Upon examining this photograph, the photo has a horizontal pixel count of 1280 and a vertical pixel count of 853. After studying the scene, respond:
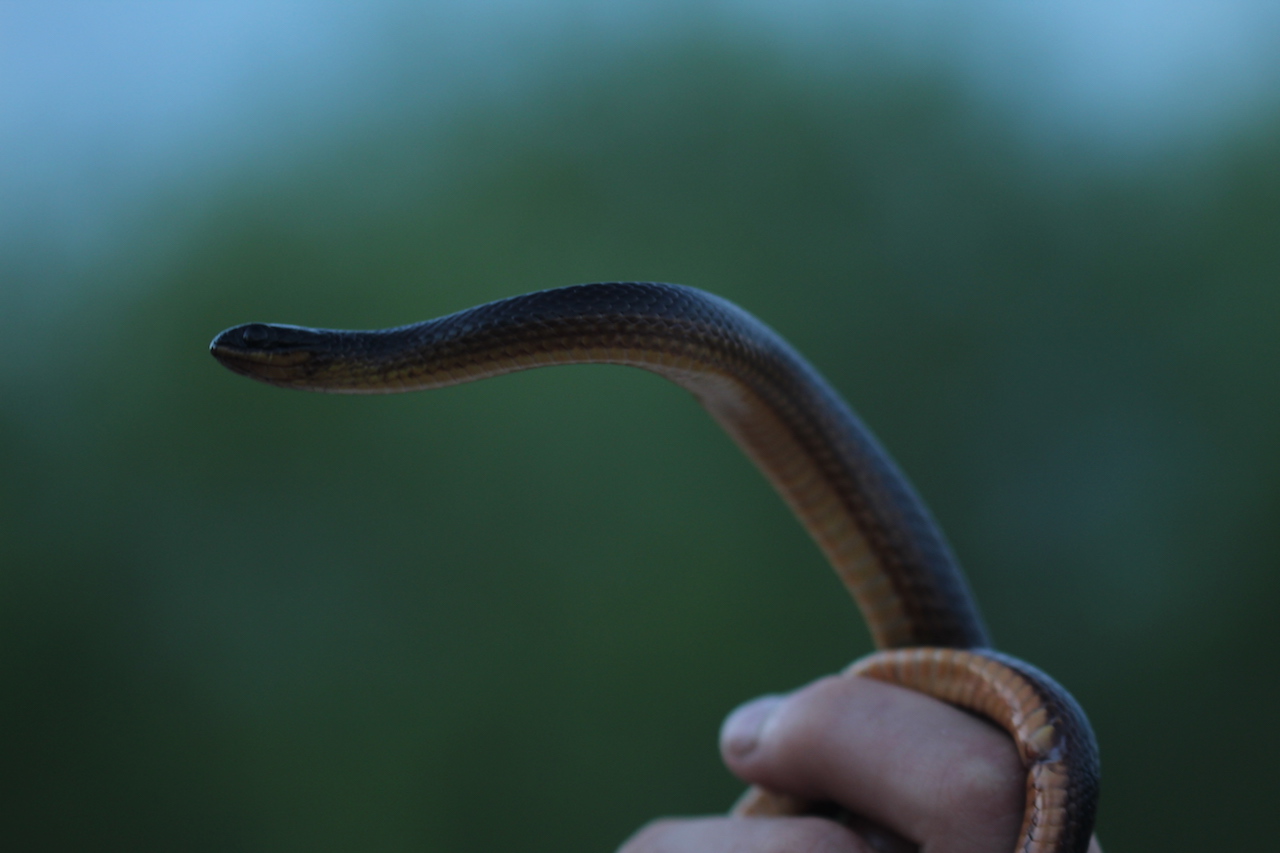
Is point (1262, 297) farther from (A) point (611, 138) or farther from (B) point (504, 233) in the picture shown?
(B) point (504, 233)

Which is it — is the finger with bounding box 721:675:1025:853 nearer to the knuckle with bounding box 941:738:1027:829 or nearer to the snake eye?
the knuckle with bounding box 941:738:1027:829

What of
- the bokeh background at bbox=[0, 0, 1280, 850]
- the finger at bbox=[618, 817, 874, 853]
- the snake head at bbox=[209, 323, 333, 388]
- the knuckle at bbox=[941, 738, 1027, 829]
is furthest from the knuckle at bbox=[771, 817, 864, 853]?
the bokeh background at bbox=[0, 0, 1280, 850]

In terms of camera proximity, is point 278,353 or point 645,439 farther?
point 645,439

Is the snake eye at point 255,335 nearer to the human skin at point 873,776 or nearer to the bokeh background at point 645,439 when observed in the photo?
the human skin at point 873,776

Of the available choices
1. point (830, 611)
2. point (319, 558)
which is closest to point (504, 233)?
point (319, 558)

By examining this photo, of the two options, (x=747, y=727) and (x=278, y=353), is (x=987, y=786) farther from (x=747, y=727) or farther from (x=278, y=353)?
(x=278, y=353)

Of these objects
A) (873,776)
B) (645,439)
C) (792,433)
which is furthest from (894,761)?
(645,439)
